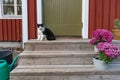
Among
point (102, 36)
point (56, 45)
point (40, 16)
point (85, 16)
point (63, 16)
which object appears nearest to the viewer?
point (102, 36)

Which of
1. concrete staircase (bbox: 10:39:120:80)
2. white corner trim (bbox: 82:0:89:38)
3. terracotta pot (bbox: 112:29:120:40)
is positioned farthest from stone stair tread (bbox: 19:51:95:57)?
white corner trim (bbox: 82:0:89:38)

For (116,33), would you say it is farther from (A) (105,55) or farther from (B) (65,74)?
(B) (65,74)

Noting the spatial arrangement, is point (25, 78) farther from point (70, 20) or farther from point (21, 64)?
point (70, 20)

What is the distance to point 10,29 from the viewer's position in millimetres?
6059

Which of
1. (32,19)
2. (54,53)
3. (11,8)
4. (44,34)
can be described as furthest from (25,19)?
(54,53)

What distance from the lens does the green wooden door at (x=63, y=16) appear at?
17.5 feet

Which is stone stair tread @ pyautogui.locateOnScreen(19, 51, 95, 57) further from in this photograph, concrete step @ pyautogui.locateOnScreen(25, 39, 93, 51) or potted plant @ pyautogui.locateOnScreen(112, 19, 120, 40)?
potted plant @ pyautogui.locateOnScreen(112, 19, 120, 40)

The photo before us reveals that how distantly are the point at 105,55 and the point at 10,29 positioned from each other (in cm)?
313

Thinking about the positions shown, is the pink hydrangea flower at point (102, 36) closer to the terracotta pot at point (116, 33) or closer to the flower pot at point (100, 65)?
the flower pot at point (100, 65)

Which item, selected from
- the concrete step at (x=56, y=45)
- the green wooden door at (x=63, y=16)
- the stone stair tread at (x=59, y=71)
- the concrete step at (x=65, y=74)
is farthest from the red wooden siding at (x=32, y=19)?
the concrete step at (x=65, y=74)

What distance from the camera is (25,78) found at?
385 cm

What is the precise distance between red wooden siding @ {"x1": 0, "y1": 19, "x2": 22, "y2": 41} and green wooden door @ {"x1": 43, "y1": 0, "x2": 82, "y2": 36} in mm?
960

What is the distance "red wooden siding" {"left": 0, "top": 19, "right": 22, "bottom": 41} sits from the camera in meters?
6.02

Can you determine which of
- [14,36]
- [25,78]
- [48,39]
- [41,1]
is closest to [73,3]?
[41,1]
